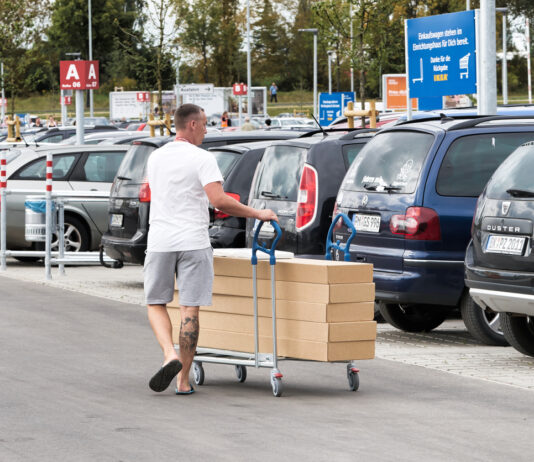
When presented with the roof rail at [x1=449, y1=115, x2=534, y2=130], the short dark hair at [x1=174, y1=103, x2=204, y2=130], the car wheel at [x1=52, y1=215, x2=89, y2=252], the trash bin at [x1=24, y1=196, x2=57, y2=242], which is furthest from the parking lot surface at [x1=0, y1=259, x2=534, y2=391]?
the car wheel at [x1=52, y1=215, x2=89, y2=252]

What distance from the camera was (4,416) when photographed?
730cm

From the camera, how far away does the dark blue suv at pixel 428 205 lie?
10.4m

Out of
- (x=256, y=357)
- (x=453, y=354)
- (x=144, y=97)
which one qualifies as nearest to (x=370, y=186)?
(x=453, y=354)

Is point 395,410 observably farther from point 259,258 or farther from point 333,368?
point 333,368

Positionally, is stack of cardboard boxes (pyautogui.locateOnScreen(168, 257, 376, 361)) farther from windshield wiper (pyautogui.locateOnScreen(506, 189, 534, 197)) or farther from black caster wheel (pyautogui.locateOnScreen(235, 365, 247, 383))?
windshield wiper (pyautogui.locateOnScreen(506, 189, 534, 197))

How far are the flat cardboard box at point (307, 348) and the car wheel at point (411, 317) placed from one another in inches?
137

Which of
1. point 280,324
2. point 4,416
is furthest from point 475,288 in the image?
point 4,416

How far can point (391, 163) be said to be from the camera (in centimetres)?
1076

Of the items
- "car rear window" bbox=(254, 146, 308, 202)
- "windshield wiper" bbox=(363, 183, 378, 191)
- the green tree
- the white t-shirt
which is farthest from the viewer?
the green tree

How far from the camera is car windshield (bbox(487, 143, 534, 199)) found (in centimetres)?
920

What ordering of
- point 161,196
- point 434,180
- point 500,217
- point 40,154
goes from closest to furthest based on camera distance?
point 161,196
point 500,217
point 434,180
point 40,154

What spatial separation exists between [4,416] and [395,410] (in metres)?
2.16

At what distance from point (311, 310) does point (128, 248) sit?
7368 mm

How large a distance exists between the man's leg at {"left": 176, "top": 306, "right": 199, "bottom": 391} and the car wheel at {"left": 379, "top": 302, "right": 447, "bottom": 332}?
3.84 meters
